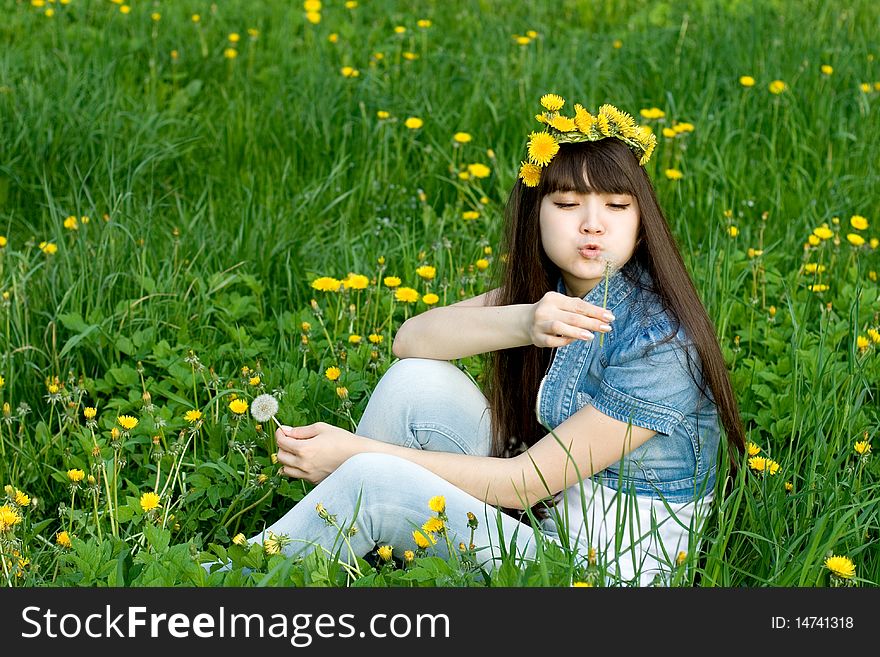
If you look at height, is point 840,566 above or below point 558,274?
below

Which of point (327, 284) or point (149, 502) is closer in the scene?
point (149, 502)

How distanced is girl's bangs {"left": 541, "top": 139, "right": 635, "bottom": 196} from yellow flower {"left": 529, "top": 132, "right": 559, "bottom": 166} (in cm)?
2

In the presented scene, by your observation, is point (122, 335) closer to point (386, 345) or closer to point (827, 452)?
point (386, 345)

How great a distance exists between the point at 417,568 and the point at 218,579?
1.05 feet

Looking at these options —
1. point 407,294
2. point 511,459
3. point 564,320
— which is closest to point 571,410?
point 511,459

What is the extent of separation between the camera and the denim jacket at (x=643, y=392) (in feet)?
6.33

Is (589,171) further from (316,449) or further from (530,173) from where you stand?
(316,449)

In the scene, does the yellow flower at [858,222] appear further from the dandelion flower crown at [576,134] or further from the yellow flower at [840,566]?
the yellow flower at [840,566]

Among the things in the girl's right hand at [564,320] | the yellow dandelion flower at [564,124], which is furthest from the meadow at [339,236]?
the yellow dandelion flower at [564,124]

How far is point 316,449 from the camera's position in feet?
6.68

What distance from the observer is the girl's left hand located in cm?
204

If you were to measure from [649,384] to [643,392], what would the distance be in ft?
0.06

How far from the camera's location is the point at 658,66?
4.18 m
